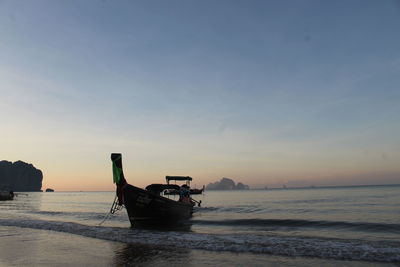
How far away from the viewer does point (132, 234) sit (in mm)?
17750

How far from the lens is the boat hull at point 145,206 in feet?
71.5

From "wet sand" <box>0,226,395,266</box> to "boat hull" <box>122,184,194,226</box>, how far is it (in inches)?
268

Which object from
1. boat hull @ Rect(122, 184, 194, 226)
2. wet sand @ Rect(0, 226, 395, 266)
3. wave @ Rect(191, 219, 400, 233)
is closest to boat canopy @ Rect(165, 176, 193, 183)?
wave @ Rect(191, 219, 400, 233)

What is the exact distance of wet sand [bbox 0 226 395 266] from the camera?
10672 millimetres

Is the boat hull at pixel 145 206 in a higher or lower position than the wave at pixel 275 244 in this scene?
higher

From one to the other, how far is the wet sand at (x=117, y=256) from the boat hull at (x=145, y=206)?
268 inches

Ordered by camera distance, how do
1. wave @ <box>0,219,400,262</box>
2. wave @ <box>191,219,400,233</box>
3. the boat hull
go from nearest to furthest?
wave @ <box>0,219,400,262</box> → wave @ <box>191,219,400,233</box> → the boat hull

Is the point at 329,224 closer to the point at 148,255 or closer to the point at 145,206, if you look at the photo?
the point at 145,206

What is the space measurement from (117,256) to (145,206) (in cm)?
1056

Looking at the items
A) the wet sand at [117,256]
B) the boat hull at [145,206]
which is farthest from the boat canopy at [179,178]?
the wet sand at [117,256]

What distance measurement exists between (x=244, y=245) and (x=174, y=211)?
12.3 metres

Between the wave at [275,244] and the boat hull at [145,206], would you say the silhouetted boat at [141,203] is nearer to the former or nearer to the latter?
the boat hull at [145,206]

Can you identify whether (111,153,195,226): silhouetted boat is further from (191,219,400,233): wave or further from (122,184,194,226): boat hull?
(191,219,400,233): wave

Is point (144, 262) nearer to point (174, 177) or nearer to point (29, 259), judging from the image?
point (29, 259)
